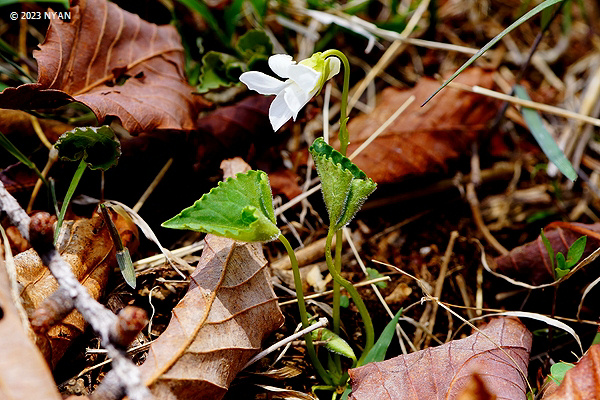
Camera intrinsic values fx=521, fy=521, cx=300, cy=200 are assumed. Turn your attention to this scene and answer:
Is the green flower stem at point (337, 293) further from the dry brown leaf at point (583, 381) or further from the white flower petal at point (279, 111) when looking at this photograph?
the dry brown leaf at point (583, 381)

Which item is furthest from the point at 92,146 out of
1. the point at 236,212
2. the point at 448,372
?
the point at 448,372

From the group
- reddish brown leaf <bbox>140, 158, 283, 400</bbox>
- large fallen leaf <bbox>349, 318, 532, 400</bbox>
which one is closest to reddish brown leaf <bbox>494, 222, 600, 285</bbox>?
large fallen leaf <bbox>349, 318, 532, 400</bbox>

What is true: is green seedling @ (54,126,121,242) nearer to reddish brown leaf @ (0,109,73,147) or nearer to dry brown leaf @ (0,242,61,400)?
reddish brown leaf @ (0,109,73,147)

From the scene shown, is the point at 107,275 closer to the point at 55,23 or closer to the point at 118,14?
the point at 55,23

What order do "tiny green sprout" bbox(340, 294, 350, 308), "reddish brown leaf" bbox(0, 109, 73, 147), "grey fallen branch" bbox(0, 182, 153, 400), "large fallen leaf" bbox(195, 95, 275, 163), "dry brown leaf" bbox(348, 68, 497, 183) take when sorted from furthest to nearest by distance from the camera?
"dry brown leaf" bbox(348, 68, 497, 183), "large fallen leaf" bbox(195, 95, 275, 163), "reddish brown leaf" bbox(0, 109, 73, 147), "tiny green sprout" bbox(340, 294, 350, 308), "grey fallen branch" bbox(0, 182, 153, 400)

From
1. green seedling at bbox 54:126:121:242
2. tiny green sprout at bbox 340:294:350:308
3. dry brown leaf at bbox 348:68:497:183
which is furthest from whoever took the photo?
dry brown leaf at bbox 348:68:497:183

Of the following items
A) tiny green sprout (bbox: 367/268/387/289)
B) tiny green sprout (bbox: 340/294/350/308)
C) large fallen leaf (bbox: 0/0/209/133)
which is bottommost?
tiny green sprout (bbox: 340/294/350/308)

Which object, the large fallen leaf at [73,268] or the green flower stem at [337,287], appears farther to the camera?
the green flower stem at [337,287]

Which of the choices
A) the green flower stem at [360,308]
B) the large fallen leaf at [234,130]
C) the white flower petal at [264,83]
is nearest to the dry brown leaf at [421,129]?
the large fallen leaf at [234,130]
